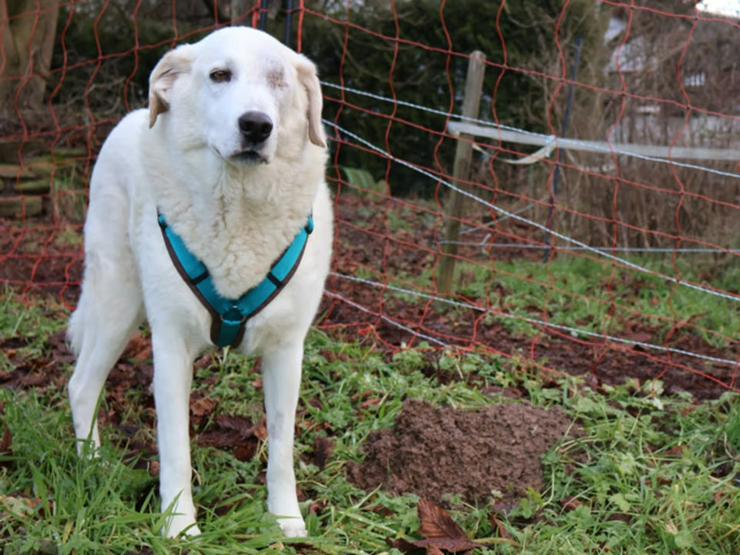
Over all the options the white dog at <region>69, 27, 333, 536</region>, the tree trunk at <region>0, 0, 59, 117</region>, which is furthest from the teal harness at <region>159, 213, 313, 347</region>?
the tree trunk at <region>0, 0, 59, 117</region>

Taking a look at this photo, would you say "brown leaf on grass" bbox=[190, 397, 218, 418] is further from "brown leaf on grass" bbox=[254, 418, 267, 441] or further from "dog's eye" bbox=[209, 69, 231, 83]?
"dog's eye" bbox=[209, 69, 231, 83]

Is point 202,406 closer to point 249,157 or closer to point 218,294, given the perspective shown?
point 218,294

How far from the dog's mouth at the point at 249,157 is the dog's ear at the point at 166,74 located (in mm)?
334

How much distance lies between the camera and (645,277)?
559 centimetres

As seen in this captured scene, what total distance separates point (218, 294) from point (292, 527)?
0.76m

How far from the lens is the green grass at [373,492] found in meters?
2.24

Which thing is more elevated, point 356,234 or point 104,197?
point 104,197

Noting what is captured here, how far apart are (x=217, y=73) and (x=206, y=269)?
0.57 metres

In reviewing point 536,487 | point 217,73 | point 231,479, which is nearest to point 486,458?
point 536,487

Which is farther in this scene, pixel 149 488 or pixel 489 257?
pixel 489 257

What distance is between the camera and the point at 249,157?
84.9 inches

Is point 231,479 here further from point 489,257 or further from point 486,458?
point 489,257

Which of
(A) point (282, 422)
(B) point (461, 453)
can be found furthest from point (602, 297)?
(A) point (282, 422)

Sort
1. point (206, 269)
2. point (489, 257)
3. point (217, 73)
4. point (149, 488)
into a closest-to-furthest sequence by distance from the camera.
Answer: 1. point (217, 73)
2. point (206, 269)
3. point (149, 488)
4. point (489, 257)
